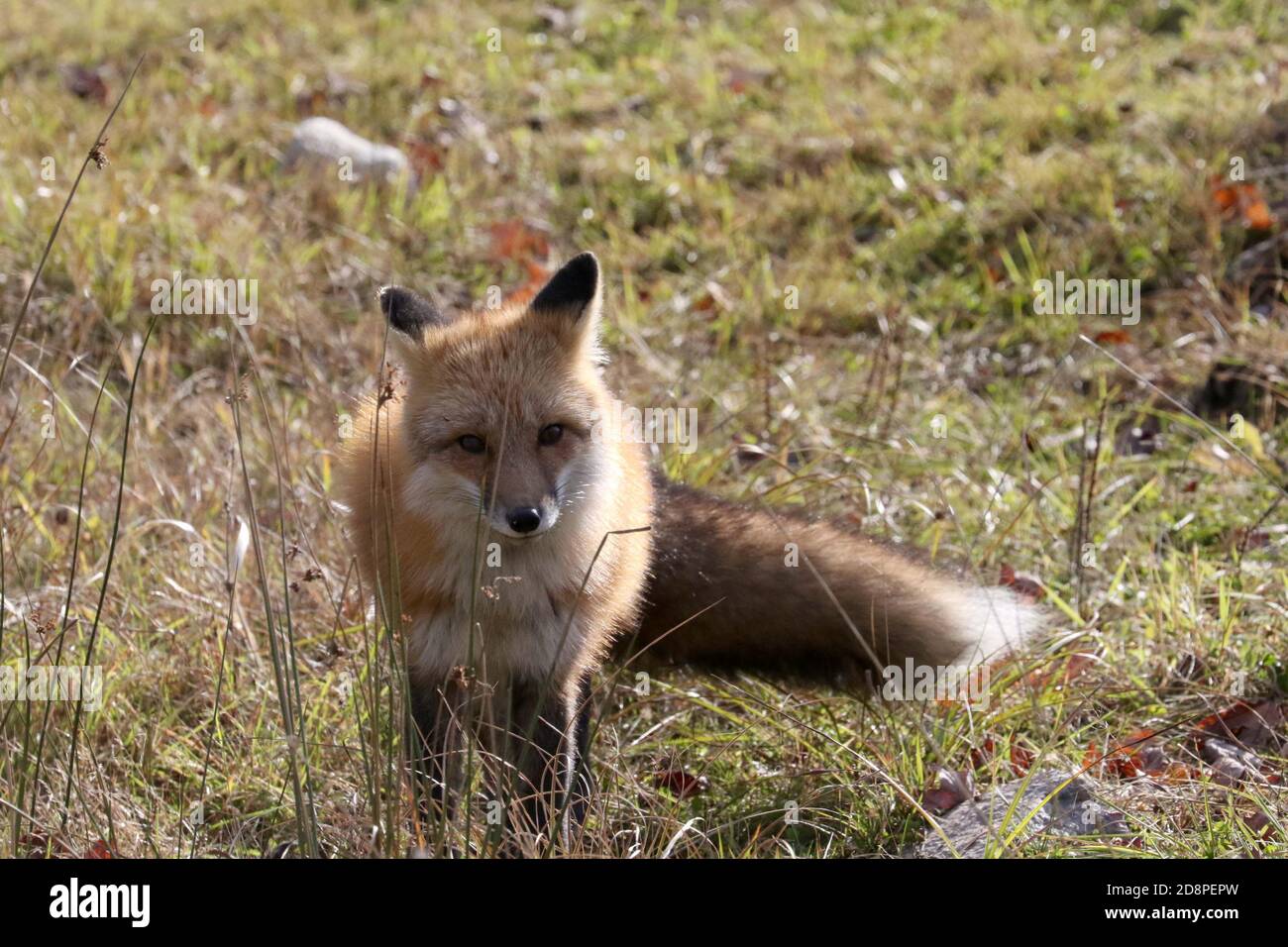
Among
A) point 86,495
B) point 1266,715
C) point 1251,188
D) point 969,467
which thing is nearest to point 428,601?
point 86,495

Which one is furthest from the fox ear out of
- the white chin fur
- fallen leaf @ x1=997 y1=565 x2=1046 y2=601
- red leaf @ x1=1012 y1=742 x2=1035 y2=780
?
fallen leaf @ x1=997 y1=565 x2=1046 y2=601

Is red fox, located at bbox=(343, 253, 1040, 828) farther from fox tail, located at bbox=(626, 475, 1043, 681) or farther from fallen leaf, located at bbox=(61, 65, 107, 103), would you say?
fallen leaf, located at bbox=(61, 65, 107, 103)

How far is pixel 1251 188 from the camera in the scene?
25.9ft

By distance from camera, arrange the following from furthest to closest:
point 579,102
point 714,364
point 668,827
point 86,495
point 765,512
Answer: point 579,102, point 714,364, point 86,495, point 765,512, point 668,827

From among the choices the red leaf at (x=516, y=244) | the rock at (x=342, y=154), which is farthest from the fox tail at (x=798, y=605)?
the rock at (x=342, y=154)

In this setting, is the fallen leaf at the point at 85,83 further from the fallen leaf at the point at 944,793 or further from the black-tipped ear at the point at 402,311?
the fallen leaf at the point at 944,793

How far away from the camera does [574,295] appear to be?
4.37m

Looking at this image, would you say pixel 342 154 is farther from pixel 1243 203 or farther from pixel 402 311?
pixel 1243 203

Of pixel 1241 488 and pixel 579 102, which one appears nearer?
pixel 1241 488

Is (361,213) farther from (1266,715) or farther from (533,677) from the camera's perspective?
(1266,715)

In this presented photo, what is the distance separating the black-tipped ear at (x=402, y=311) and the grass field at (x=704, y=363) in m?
0.63

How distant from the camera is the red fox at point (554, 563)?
3.99 m

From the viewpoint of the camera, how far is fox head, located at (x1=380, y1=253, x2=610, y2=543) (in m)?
3.87

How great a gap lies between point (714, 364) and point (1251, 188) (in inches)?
135
